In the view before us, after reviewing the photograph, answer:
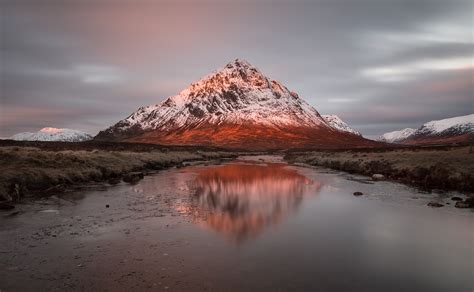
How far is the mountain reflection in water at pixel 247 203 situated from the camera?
1802 centimetres

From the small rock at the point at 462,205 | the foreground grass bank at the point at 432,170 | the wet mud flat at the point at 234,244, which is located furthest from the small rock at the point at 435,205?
the foreground grass bank at the point at 432,170

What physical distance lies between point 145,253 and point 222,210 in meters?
9.21

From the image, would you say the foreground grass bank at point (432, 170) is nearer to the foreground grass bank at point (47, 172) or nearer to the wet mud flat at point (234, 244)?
the wet mud flat at point (234, 244)

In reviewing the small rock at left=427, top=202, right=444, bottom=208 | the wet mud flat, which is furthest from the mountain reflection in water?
the small rock at left=427, top=202, right=444, bottom=208

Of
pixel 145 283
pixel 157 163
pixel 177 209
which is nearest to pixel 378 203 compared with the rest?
pixel 177 209

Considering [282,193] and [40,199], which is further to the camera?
[282,193]

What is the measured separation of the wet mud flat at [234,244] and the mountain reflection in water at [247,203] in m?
0.13

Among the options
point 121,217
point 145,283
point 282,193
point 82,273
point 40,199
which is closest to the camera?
point 145,283

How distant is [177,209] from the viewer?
2233 cm

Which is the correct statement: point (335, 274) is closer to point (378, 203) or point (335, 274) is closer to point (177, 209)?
point (177, 209)

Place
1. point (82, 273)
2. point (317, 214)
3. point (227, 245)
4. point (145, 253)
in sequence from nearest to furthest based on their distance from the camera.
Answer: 1. point (82, 273)
2. point (145, 253)
3. point (227, 245)
4. point (317, 214)

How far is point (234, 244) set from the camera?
579 inches

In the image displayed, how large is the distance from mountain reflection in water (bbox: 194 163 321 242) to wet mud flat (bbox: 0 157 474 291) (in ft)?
0.43

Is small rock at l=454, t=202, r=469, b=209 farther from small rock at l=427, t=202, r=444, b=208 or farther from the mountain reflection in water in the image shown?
the mountain reflection in water
